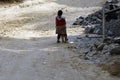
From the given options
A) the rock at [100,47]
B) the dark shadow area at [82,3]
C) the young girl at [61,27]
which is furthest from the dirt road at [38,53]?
the dark shadow area at [82,3]

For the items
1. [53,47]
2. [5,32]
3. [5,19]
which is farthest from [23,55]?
[5,19]

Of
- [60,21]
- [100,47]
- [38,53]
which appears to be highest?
[60,21]

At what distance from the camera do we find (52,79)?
10.4 meters

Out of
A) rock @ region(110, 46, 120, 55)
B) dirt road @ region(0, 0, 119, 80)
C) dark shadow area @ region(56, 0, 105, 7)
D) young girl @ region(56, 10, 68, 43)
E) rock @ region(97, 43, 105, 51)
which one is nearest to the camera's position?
dirt road @ region(0, 0, 119, 80)

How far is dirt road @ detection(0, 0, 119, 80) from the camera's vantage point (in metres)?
10.9

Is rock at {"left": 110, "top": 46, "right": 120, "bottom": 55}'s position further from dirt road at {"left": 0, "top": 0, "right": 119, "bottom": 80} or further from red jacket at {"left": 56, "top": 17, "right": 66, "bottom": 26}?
red jacket at {"left": 56, "top": 17, "right": 66, "bottom": 26}

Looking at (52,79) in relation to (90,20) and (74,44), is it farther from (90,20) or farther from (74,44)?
(90,20)

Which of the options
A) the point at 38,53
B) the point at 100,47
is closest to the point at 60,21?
the point at 38,53

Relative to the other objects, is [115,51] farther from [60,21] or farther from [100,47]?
[60,21]

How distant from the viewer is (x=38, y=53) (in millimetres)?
14023

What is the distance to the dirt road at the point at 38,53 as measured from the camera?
10930 mm

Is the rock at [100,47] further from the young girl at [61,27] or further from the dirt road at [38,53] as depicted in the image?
the young girl at [61,27]

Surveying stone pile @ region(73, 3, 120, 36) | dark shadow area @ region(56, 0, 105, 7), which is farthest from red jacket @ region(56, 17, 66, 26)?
dark shadow area @ region(56, 0, 105, 7)

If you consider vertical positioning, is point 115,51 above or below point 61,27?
below
